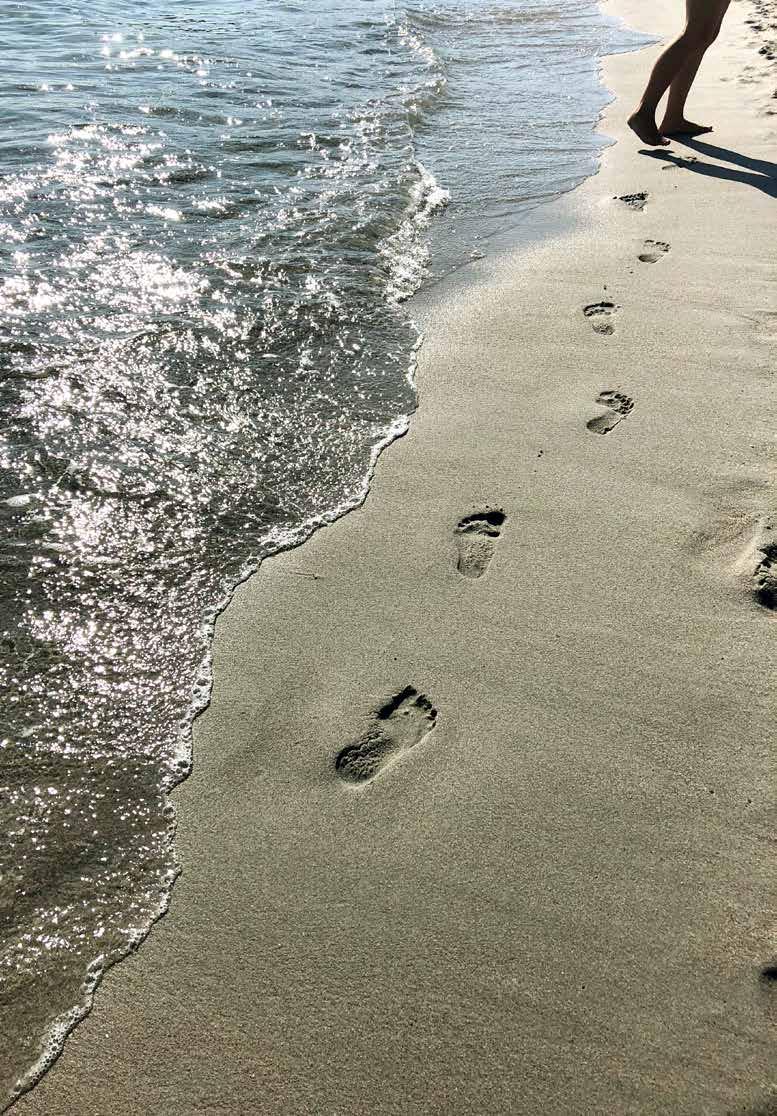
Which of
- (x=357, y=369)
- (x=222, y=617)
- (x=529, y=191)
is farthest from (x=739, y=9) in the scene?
(x=222, y=617)

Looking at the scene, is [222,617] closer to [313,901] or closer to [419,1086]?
[313,901]

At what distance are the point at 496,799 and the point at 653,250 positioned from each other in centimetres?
361

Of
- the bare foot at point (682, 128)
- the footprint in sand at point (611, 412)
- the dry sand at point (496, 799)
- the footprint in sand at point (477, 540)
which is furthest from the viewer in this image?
the bare foot at point (682, 128)

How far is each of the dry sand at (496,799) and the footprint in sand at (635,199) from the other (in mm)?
2212

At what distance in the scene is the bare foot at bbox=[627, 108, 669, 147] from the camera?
18.8 feet

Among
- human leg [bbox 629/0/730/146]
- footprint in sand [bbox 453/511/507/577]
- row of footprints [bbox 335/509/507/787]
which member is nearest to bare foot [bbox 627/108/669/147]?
human leg [bbox 629/0/730/146]

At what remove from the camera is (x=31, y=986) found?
5.23 ft

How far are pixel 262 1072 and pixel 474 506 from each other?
5.84 ft

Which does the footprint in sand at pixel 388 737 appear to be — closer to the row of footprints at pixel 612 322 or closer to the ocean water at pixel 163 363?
the ocean water at pixel 163 363

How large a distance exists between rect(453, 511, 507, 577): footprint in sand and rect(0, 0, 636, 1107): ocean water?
0.41 meters

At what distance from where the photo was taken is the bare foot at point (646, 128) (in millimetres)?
5719

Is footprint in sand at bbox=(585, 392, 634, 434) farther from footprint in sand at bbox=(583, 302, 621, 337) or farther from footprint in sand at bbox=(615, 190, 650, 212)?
footprint in sand at bbox=(615, 190, 650, 212)

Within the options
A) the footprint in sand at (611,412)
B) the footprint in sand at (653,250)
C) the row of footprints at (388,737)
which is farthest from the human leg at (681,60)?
the row of footprints at (388,737)

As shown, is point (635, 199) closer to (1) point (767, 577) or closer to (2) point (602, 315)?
(2) point (602, 315)
